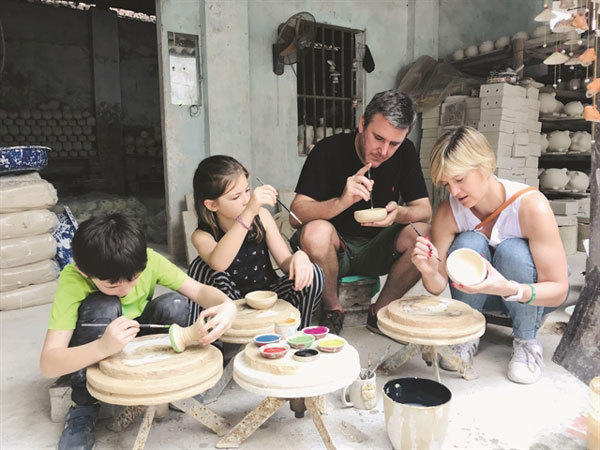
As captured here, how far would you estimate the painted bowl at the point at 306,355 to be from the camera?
5.53 feet

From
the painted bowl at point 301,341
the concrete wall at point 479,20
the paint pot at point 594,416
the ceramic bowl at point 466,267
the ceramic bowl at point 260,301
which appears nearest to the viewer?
the paint pot at point 594,416

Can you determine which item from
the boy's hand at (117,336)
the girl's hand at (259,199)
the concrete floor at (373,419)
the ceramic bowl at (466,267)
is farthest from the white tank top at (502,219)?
the boy's hand at (117,336)

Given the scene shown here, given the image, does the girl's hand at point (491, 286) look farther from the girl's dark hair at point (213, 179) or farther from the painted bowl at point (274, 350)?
the girl's dark hair at point (213, 179)

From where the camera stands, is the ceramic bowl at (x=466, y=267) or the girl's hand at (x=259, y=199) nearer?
the ceramic bowl at (x=466, y=267)

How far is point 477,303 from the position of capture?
2547 mm

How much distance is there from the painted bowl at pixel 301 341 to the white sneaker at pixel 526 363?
1196 millimetres

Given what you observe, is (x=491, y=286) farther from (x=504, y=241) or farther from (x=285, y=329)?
(x=285, y=329)

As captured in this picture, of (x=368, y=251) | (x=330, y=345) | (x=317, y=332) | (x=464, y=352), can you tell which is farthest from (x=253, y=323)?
(x=368, y=251)

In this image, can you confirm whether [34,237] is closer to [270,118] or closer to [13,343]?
[13,343]

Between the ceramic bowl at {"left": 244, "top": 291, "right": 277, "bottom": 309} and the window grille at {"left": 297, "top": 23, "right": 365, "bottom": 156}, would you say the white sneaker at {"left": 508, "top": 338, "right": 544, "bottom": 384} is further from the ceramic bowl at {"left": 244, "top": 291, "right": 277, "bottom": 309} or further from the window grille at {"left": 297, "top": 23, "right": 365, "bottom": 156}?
the window grille at {"left": 297, "top": 23, "right": 365, "bottom": 156}

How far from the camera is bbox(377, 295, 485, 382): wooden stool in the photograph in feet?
6.56

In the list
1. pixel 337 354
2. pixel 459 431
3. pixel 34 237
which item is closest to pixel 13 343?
pixel 34 237

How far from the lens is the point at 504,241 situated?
241 cm

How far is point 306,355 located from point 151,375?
1.77 feet
